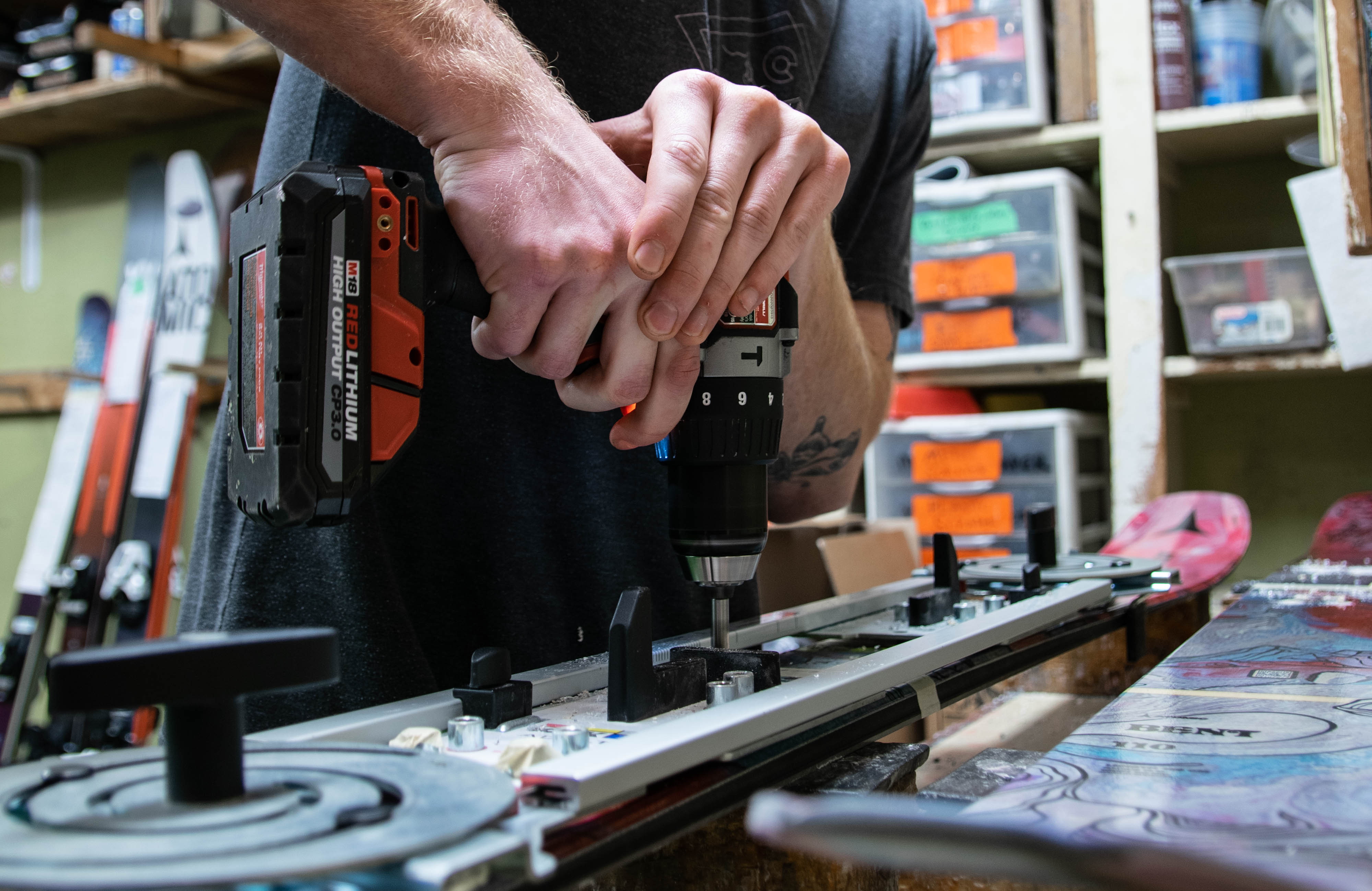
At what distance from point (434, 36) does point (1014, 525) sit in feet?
5.97

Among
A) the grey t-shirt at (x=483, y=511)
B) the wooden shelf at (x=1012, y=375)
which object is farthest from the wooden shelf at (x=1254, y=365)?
the grey t-shirt at (x=483, y=511)

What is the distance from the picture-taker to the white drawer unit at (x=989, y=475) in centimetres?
214

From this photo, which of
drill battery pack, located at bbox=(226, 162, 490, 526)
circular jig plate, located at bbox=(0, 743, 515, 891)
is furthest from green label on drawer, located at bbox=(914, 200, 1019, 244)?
A: circular jig plate, located at bbox=(0, 743, 515, 891)

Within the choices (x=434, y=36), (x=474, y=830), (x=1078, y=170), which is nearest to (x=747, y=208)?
(x=434, y=36)

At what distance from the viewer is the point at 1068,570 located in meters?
1.13

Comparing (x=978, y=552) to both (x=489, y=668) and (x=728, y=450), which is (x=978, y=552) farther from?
(x=489, y=668)

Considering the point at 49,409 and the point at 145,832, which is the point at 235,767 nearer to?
the point at 145,832

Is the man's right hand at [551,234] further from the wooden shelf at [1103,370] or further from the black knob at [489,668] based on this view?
the wooden shelf at [1103,370]

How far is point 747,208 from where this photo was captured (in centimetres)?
70

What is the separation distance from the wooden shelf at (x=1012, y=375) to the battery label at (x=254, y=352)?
182 cm

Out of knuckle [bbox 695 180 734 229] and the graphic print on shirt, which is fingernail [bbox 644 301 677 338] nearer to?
knuckle [bbox 695 180 734 229]

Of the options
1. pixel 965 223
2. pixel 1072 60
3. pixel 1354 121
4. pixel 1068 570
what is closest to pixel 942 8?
pixel 1072 60

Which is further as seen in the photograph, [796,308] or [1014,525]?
[1014,525]

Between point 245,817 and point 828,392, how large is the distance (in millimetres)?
887
